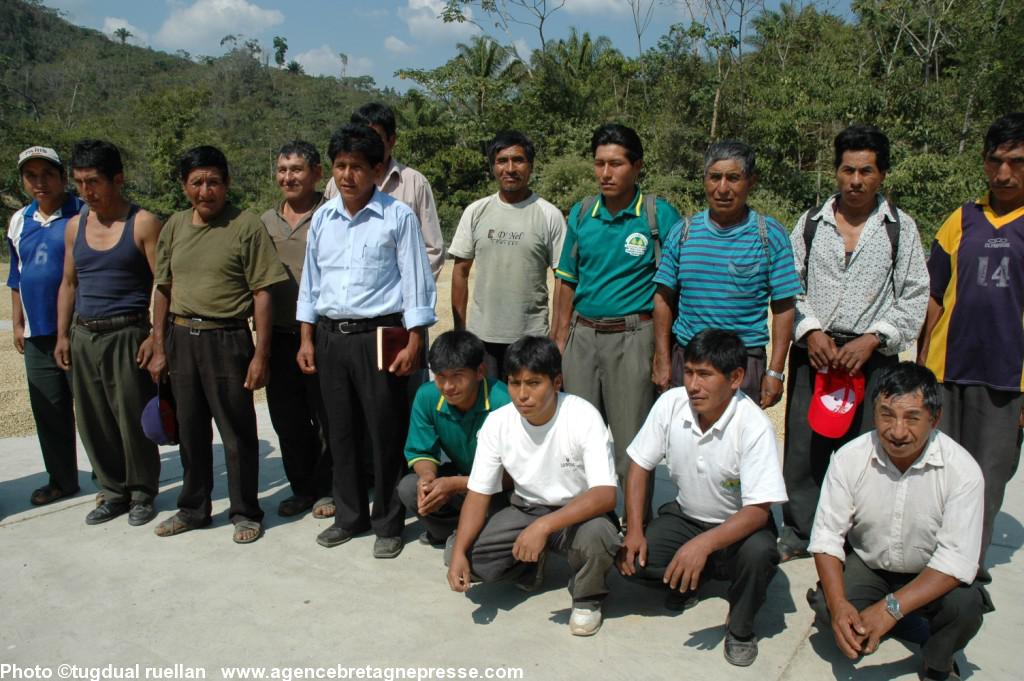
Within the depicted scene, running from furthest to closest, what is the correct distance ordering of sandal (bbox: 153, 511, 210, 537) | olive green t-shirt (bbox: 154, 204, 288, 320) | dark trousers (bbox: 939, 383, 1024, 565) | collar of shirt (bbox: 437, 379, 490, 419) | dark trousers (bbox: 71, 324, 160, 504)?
dark trousers (bbox: 71, 324, 160, 504), sandal (bbox: 153, 511, 210, 537), olive green t-shirt (bbox: 154, 204, 288, 320), collar of shirt (bbox: 437, 379, 490, 419), dark trousers (bbox: 939, 383, 1024, 565)

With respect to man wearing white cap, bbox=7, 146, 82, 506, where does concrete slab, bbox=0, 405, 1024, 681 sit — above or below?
below

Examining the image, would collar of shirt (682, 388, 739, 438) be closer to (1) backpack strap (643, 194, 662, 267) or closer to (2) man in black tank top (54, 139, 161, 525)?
(1) backpack strap (643, 194, 662, 267)

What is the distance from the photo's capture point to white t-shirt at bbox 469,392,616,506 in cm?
303

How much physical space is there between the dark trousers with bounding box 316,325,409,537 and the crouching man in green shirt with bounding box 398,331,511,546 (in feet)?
0.53

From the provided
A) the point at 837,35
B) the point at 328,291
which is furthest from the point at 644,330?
the point at 837,35

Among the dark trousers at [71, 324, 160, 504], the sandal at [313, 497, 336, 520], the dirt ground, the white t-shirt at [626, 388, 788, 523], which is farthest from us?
the dirt ground

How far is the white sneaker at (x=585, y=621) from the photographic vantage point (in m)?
2.82

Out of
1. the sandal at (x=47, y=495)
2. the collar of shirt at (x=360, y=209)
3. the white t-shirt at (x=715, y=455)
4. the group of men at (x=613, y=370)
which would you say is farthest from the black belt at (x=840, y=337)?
the sandal at (x=47, y=495)

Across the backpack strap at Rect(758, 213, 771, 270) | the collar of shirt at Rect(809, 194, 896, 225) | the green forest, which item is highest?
the green forest

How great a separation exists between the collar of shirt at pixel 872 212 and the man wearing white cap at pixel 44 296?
365 centimetres

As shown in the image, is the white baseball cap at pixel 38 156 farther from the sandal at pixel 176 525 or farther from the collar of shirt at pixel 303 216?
the sandal at pixel 176 525

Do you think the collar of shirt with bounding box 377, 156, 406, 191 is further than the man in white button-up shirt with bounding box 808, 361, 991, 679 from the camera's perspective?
Yes

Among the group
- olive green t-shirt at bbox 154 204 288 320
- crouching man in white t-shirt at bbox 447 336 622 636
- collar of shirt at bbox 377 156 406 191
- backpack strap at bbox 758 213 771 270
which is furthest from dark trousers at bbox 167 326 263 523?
backpack strap at bbox 758 213 771 270

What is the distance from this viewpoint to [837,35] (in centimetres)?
2117
